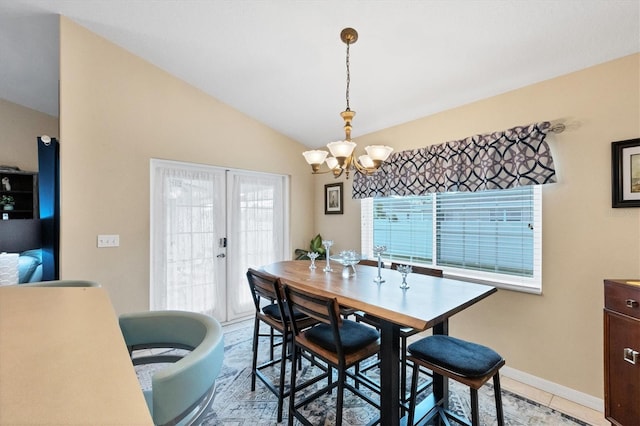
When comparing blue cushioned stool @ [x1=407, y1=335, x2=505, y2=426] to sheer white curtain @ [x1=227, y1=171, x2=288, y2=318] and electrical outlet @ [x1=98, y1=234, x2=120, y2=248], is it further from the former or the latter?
electrical outlet @ [x1=98, y1=234, x2=120, y2=248]

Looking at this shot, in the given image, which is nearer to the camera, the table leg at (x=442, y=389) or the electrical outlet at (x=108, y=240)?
the table leg at (x=442, y=389)

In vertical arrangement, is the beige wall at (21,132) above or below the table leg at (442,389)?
above

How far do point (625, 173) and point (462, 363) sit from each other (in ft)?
5.77

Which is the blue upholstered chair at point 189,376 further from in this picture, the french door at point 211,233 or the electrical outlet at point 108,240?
the french door at point 211,233

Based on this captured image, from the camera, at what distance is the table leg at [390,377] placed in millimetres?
1456

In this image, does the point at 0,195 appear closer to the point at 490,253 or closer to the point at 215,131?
the point at 215,131

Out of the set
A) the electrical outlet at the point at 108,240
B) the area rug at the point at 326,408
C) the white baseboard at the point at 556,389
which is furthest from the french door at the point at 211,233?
the white baseboard at the point at 556,389

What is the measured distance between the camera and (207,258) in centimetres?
345

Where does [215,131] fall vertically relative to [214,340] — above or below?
above

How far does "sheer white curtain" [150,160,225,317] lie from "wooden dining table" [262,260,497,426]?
4.90 feet

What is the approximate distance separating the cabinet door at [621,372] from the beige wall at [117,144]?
3762 mm

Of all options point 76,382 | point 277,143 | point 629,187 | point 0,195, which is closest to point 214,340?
point 76,382

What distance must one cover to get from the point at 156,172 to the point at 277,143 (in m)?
1.62

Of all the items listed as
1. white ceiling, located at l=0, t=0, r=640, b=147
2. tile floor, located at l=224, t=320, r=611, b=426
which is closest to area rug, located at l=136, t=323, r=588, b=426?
tile floor, located at l=224, t=320, r=611, b=426
